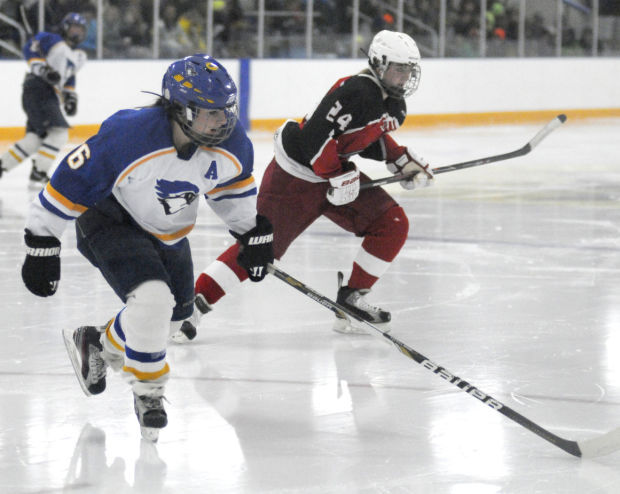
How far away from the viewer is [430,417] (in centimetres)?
319

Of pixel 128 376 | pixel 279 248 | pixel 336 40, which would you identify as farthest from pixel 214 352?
pixel 336 40

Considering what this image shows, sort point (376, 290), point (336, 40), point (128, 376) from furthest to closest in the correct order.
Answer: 1. point (336, 40)
2. point (376, 290)
3. point (128, 376)

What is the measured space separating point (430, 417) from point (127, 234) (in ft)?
3.02

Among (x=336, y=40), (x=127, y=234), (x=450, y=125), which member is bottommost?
(x=450, y=125)

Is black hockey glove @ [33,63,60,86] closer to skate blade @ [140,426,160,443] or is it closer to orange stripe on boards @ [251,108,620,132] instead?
orange stripe on boards @ [251,108,620,132]

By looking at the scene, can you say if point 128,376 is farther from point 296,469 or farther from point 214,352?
point 214,352

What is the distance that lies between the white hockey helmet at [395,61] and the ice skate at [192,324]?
96cm

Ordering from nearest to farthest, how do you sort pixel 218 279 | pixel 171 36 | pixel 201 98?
pixel 201 98, pixel 218 279, pixel 171 36

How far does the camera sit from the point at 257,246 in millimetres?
3297

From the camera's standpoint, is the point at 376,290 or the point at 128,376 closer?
the point at 128,376

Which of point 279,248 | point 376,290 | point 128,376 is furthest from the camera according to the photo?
point 376,290

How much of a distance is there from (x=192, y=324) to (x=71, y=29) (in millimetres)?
4667

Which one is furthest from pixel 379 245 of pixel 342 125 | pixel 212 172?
pixel 212 172

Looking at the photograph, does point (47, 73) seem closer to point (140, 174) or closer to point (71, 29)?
point (71, 29)
